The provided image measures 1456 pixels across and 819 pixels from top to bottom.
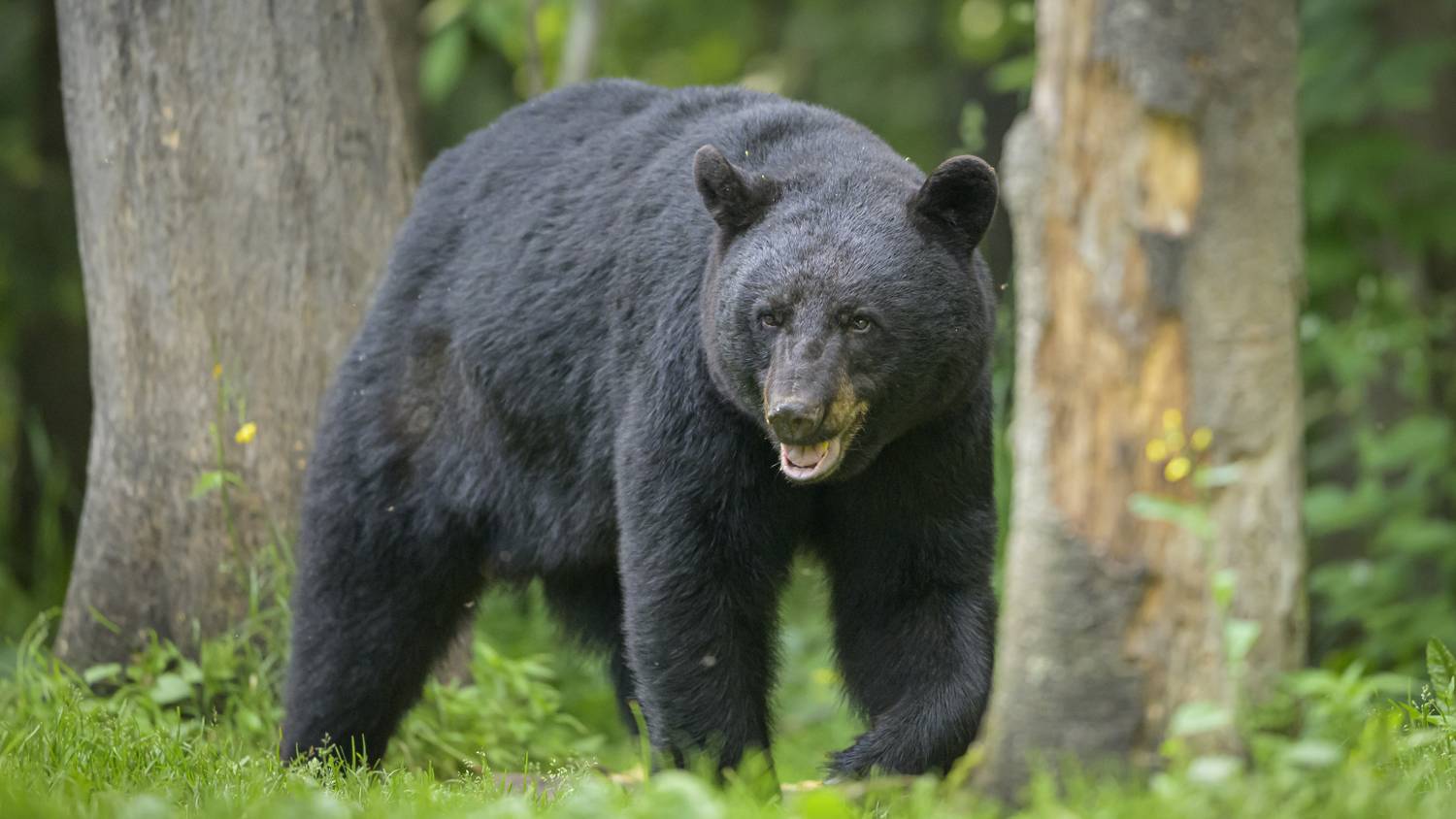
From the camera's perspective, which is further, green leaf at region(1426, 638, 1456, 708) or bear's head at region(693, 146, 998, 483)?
bear's head at region(693, 146, 998, 483)

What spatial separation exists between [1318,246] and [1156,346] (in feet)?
19.9

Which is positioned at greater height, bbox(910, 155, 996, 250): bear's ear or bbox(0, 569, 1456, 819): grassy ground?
bbox(910, 155, 996, 250): bear's ear

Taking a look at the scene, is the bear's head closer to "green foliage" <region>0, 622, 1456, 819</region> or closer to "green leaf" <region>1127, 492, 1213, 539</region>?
"green foliage" <region>0, 622, 1456, 819</region>

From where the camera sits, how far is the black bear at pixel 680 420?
14.8 ft

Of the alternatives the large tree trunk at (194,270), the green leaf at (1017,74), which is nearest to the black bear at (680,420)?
the large tree trunk at (194,270)

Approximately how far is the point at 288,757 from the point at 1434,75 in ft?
24.3

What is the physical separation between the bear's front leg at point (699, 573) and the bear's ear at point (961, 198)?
83 cm

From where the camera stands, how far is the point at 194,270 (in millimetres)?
6090

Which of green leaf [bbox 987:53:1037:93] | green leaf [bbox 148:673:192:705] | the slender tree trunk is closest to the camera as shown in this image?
green leaf [bbox 148:673:192:705]

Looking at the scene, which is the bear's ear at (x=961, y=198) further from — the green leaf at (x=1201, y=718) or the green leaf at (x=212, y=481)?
the green leaf at (x=212, y=481)

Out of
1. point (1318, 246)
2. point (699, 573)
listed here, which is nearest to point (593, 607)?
point (699, 573)

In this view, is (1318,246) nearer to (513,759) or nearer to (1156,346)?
(513,759)

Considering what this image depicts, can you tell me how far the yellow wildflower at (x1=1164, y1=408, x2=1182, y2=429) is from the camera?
314cm

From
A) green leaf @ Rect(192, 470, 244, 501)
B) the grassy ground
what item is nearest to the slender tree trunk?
the grassy ground
